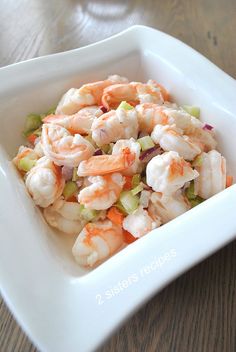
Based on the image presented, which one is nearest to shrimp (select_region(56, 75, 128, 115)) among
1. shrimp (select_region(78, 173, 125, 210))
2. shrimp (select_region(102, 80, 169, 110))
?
shrimp (select_region(102, 80, 169, 110))

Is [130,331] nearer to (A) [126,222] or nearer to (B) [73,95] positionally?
(A) [126,222]

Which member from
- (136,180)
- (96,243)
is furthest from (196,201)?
(96,243)

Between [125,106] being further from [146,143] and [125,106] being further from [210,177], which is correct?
[210,177]

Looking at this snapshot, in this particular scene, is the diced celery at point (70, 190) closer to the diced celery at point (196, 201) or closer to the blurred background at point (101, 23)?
the diced celery at point (196, 201)

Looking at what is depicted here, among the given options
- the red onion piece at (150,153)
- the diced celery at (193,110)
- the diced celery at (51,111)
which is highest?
the red onion piece at (150,153)

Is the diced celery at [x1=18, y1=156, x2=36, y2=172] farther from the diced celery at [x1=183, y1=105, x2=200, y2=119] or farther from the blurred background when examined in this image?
the blurred background

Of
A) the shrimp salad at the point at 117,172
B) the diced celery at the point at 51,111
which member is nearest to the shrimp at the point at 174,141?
the shrimp salad at the point at 117,172
